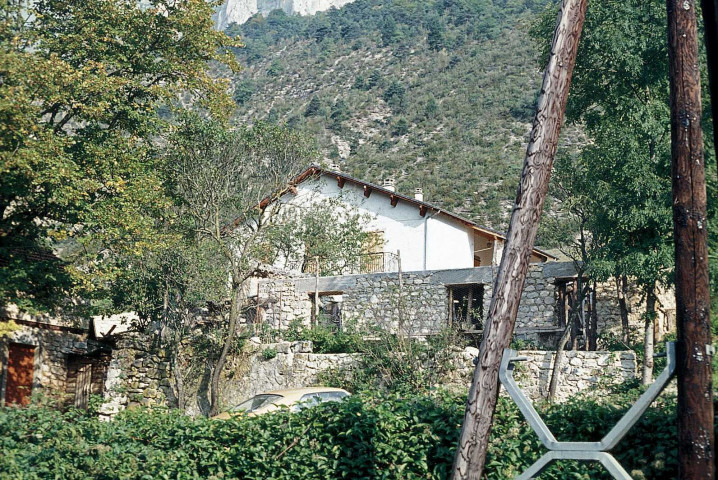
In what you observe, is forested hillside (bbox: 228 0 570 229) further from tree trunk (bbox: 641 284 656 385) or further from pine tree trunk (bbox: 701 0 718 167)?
pine tree trunk (bbox: 701 0 718 167)

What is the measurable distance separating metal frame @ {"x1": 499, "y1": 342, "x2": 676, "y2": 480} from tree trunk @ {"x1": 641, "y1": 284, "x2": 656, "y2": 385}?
31.9 ft

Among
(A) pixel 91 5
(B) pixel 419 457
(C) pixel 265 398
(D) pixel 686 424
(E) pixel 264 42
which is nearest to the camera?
(D) pixel 686 424

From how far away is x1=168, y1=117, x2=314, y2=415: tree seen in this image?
19469 mm

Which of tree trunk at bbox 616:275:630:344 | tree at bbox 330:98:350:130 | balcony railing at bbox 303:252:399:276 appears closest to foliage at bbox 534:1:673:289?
tree trunk at bbox 616:275:630:344

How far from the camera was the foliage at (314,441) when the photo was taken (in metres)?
7.97

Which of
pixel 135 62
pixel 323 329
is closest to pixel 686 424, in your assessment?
pixel 323 329

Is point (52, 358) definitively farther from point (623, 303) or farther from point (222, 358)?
point (623, 303)

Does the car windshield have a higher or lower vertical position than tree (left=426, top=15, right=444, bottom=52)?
lower

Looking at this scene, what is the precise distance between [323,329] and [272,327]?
2336mm

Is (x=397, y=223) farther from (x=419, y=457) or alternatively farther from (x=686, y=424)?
(x=686, y=424)

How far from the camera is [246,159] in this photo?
20938 mm

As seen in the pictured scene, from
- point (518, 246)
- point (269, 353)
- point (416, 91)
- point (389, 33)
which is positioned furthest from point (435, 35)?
point (518, 246)

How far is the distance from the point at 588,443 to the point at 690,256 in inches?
70.3

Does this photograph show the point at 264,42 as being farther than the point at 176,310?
Yes
